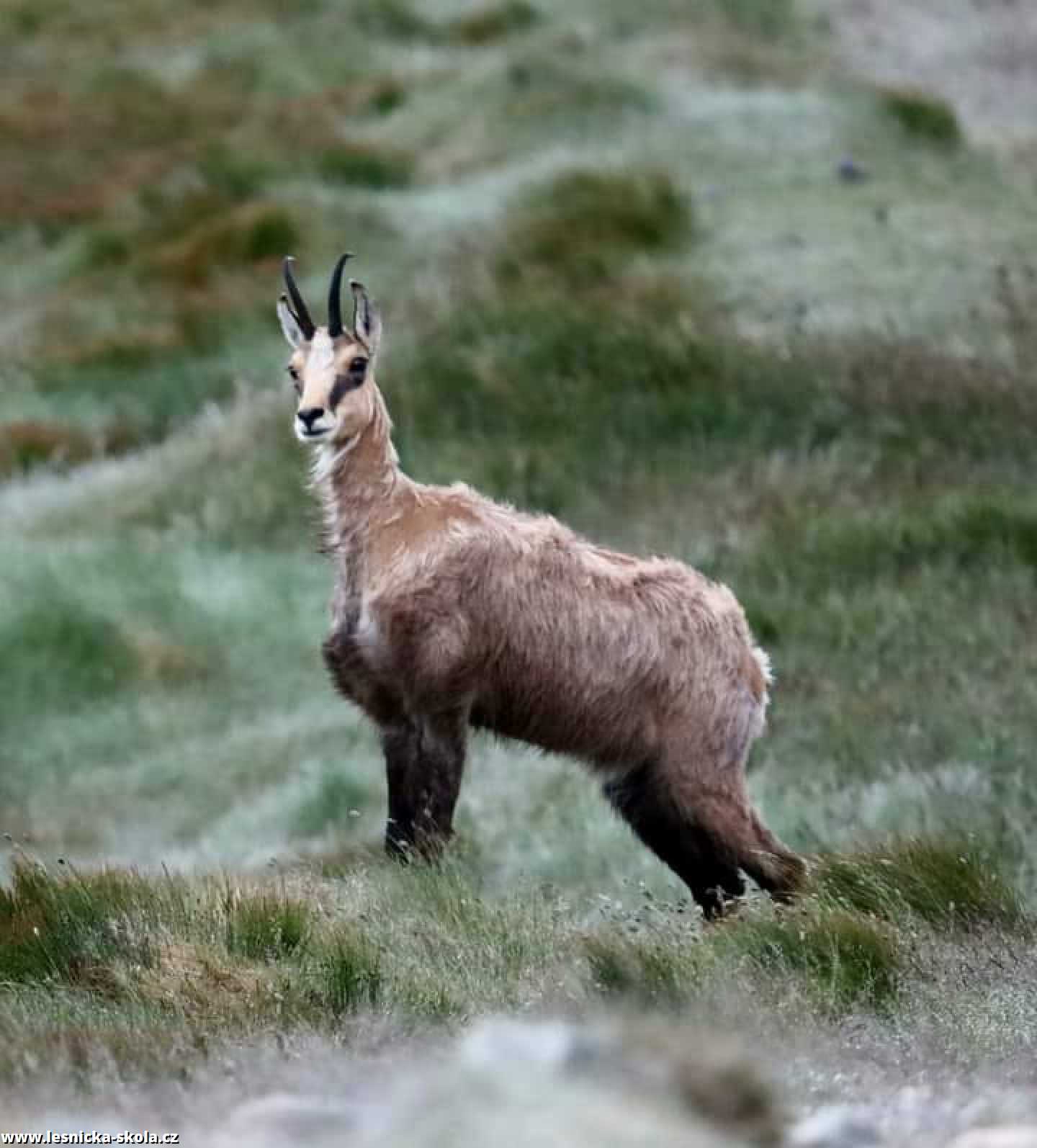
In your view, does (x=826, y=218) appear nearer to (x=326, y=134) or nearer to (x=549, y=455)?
(x=549, y=455)

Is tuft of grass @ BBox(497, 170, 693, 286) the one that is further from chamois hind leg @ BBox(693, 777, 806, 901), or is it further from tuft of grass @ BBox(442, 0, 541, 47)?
chamois hind leg @ BBox(693, 777, 806, 901)

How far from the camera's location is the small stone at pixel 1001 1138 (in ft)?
14.5

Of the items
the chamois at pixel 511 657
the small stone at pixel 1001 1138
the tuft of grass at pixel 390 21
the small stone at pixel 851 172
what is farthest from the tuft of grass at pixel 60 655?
the tuft of grass at pixel 390 21

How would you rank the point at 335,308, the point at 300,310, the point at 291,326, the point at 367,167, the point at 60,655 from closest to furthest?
the point at 335,308
the point at 300,310
the point at 291,326
the point at 60,655
the point at 367,167

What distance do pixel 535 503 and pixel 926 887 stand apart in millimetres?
9608

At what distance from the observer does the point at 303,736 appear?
15344mm

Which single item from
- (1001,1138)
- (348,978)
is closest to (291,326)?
(348,978)

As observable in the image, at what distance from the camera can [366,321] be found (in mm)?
9391

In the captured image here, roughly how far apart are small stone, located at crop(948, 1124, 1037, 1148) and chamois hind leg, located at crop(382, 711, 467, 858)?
14.3 ft

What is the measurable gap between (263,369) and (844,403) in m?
6.96

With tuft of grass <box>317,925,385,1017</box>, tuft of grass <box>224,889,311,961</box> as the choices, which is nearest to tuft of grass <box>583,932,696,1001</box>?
tuft of grass <box>317,925,385,1017</box>

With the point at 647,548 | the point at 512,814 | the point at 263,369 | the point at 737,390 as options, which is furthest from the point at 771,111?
the point at 512,814

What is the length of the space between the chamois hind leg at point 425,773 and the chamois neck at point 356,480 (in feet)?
2.69

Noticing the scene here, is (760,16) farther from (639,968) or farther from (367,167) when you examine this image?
(639,968)
